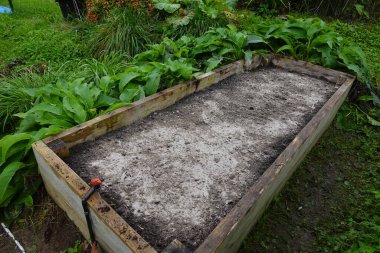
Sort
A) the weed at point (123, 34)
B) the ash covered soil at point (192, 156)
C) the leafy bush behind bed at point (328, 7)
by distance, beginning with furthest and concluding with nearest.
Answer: the leafy bush behind bed at point (328, 7)
the weed at point (123, 34)
the ash covered soil at point (192, 156)

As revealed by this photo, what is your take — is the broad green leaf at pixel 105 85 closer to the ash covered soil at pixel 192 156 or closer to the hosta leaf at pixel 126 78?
the hosta leaf at pixel 126 78

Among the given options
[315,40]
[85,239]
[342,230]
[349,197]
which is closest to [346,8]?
[315,40]

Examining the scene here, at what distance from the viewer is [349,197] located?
102 inches

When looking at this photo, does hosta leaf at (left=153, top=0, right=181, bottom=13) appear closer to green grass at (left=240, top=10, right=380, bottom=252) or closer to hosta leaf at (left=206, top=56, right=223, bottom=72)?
hosta leaf at (left=206, top=56, right=223, bottom=72)

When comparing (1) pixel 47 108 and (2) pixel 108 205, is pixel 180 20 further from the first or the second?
(2) pixel 108 205

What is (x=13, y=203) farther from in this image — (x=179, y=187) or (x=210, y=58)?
(x=210, y=58)

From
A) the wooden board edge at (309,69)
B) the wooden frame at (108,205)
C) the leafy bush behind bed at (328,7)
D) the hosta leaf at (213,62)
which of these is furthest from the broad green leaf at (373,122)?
the leafy bush behind bed at (328,7)

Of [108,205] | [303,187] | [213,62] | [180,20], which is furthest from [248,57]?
[108,205]

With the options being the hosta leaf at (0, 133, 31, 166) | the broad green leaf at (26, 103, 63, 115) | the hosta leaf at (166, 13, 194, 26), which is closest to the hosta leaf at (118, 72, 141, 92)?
the broad green leaf at (26, 103, 63, 115)

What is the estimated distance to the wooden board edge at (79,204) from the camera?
4.69ft

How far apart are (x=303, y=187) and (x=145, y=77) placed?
1.75m

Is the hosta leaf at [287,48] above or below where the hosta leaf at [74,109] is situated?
below

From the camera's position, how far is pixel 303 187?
2.66 meters

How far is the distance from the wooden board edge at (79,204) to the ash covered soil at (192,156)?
0.55ft
